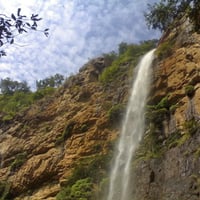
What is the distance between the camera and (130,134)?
30.3m

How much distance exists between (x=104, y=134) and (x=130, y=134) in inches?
142

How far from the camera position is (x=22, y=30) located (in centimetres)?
780

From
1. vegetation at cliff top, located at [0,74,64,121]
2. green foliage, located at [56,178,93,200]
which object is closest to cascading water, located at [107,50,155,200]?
green foliage, located at [56,178,93,200]

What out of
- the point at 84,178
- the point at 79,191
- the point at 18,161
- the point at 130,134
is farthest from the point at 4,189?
the point at 130,134

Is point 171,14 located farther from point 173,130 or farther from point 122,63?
point 122,63

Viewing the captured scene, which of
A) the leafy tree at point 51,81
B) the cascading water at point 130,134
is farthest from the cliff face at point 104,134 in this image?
the leafy tree at point 51,81

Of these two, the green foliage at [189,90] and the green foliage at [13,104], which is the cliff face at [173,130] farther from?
the green foliage at [13,104]

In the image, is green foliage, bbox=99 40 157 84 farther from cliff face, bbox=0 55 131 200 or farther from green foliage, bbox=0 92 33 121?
green foliage, bbox=0 92 33 121

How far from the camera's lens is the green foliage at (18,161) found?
36213 mm

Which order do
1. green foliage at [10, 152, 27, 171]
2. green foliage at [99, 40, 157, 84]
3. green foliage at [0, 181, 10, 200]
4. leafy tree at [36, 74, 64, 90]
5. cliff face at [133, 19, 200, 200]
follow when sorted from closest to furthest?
cliff face at [133, 19, 200, 200]
green foliage at [0, 181, 10, 200]
green foliage at [10, 152, 27, 171]
green foliage at [99, 40, 157, 84]
leafy tree at [36, 74, 64, 90]

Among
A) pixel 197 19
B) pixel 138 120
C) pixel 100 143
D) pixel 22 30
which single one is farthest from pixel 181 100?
pixel 22 30

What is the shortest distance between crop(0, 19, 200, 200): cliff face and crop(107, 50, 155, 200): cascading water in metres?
0.76

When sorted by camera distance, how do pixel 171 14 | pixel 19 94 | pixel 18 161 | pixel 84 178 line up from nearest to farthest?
pixel 171 14 < pixel 84 178 < pixel 18 161 < pixel 19 94

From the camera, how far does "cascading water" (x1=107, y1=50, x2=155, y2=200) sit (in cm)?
2502
